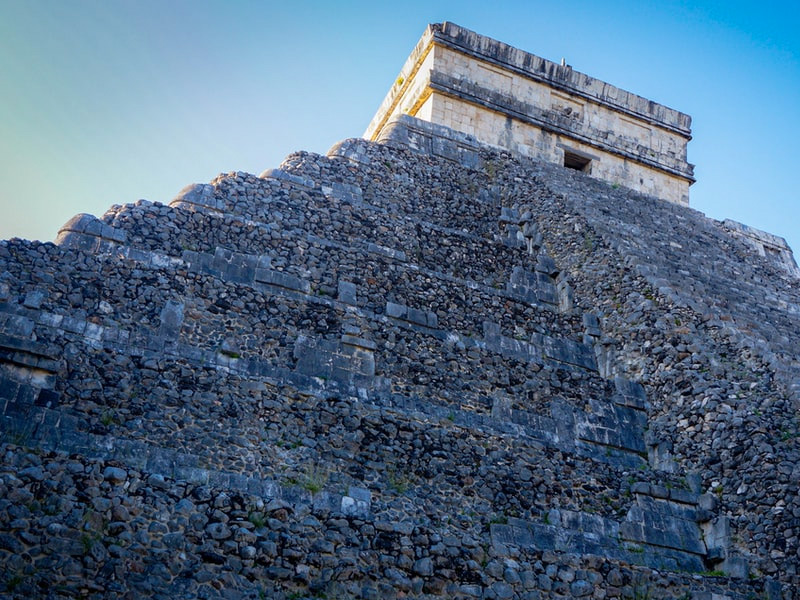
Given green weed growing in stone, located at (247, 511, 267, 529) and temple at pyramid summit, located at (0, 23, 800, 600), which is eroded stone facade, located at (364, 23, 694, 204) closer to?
temple at pyramid summit, located at (0, 23, 800, 600)

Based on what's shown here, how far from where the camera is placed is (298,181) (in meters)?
14.5

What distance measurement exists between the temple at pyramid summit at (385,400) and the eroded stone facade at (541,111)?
8.78 ft

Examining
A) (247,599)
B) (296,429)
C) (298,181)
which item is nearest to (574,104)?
(298,181)

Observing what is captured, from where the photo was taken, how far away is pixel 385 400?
39.0ft

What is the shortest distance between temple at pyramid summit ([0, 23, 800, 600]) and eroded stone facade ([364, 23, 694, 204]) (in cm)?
268

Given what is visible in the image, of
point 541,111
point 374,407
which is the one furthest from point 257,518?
point 541,111

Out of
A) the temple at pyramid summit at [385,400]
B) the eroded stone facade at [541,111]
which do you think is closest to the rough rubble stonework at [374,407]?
the temple at pyramid summit at [385,400]

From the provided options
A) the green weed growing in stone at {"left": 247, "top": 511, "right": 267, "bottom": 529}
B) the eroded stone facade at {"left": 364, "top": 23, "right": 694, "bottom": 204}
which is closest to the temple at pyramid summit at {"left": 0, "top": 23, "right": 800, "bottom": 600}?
the green weed growing in stone at {"left": 247, "top": 511, "right": 267, "bottom": 529}

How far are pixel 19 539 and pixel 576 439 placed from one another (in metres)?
6.91

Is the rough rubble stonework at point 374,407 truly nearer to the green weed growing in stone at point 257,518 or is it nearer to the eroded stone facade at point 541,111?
the green weed growing in stone at point 257,518

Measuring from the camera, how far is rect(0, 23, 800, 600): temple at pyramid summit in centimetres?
952

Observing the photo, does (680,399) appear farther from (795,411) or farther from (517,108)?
(517,108)

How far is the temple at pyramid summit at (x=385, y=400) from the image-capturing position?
375 inches

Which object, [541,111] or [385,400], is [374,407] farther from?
[541,111]
